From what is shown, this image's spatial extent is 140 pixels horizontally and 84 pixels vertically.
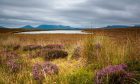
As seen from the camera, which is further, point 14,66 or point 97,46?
point 97,46

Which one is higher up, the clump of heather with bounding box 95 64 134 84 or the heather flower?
the heather flower

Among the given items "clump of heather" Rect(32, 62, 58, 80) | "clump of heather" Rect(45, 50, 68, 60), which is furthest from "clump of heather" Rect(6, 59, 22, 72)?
"clump of heather" Rect(45, 50, 68, 60)

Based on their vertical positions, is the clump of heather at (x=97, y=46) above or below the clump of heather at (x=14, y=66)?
above

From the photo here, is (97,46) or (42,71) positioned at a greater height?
(97,46)

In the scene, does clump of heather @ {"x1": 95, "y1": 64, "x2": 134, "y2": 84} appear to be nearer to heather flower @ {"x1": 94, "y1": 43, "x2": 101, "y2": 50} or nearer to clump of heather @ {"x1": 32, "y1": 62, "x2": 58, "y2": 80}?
clump of heather @ {"x1": 32, "y1": 62, "x2": 58, "y2": 80}

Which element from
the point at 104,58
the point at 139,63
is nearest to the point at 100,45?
the point at 104,58

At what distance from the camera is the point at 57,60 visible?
25.7ft

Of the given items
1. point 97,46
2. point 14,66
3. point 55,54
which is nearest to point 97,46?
point 97,46

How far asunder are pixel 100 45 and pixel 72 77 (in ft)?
7.44

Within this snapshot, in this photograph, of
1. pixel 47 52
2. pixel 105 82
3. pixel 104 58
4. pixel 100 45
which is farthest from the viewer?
pixel 47 52

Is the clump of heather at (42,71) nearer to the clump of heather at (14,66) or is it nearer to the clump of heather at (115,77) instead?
the clump of heather at (14,66)

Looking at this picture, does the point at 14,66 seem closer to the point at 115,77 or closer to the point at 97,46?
the point at 97,46

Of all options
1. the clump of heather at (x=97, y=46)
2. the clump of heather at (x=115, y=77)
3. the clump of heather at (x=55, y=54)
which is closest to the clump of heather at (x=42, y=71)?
the clump of heather at (x=115, y=77)

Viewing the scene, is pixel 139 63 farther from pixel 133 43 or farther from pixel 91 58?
pixel 91 58
